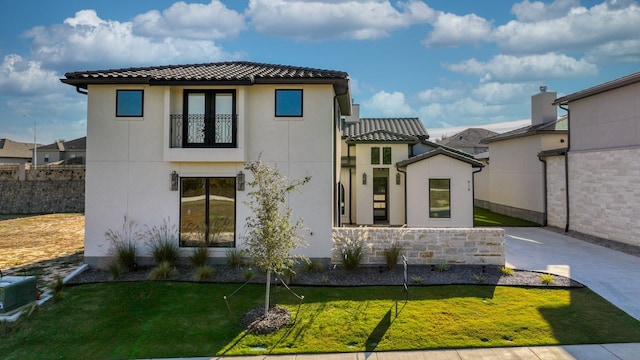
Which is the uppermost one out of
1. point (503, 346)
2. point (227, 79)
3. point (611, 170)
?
point (227, 79)

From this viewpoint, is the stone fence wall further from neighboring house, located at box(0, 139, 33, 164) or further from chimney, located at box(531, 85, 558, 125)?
chimney, located at box(531, 85, 558, 125)

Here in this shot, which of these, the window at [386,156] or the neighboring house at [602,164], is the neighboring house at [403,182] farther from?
the neighboring house at [602,164]

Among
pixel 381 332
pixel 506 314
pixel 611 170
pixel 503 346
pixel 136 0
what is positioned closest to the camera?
pixel 503 346

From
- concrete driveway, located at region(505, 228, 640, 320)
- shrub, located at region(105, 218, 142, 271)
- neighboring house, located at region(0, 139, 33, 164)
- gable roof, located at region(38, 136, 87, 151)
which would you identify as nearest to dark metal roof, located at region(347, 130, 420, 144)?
concrete driveway, located at region(505, 228, 640, 320)

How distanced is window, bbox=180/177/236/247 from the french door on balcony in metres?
1.32

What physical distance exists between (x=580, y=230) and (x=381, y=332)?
14.2 meters

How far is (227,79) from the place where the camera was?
10531mm

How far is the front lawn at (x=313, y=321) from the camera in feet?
21.3

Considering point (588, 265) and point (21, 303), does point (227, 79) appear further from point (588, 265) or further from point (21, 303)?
point (588, 265)

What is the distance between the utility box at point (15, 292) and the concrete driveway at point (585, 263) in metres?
13.9

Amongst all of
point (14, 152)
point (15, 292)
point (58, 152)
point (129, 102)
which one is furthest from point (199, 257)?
point (14, 152)

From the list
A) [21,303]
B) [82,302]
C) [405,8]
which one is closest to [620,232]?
[405,8]

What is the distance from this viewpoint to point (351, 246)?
34.8ft

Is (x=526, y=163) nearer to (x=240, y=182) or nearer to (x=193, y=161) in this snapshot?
(x=240, y=182)
